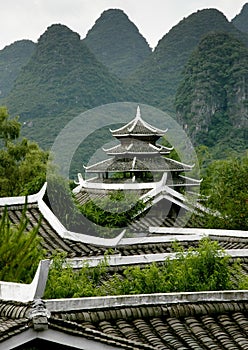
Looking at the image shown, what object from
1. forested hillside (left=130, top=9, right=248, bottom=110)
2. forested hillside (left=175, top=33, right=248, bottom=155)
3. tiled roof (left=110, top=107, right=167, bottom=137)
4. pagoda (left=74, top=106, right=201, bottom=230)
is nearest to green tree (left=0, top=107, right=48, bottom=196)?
pagoda (left=74, top=106, right=201, bottom=230)

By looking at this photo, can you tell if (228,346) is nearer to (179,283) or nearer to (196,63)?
(179,283)

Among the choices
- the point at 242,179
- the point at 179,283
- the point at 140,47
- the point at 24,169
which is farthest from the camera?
the point at 140,47

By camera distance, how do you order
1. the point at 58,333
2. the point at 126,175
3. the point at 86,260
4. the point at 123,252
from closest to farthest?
the point at 58,333
the point at 86,260
the point at 123,252
the point at 126,175

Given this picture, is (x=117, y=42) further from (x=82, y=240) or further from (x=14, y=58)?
(x=82, y=240)

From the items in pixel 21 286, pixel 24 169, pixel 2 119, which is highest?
pixel 21 286

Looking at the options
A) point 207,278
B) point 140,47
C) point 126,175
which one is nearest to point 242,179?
point 126,175

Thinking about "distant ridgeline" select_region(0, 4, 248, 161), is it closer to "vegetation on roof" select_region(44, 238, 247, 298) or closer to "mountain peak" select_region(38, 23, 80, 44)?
"mountain peak" select_region(38, 23, 80, 44)

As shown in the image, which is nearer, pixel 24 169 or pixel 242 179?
pixel 242 179

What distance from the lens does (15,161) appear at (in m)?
25.3

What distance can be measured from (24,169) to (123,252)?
45.5 feet

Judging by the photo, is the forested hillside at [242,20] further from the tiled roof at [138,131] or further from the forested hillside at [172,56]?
the tiled roof at [138,131]

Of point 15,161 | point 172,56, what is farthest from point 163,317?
point 172,56

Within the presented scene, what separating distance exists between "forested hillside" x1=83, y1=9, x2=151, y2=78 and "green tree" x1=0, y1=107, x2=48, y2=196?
5994 centimetres

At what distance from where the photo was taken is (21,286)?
12.6 feet
